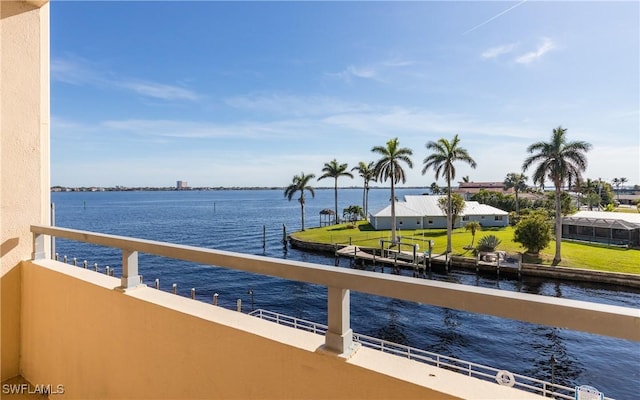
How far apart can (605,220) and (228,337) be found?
38.8 metres

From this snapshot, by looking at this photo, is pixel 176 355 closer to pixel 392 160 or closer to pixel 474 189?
pixel 392 160

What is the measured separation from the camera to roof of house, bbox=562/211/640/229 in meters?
28.0

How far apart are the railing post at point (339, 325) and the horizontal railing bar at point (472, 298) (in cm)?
5

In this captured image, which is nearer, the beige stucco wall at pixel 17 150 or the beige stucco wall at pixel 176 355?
the beige stucco wall at pixel 176 355

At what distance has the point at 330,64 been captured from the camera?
19375 millimetres

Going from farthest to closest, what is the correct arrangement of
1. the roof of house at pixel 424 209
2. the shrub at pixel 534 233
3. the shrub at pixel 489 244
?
the roof of house at pixel 424 209, the shrub at pixel 489 244, the shrub at pixel 534 233

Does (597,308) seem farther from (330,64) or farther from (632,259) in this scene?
(632,259)

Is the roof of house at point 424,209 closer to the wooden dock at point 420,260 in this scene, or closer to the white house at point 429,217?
the white house at point 429,217

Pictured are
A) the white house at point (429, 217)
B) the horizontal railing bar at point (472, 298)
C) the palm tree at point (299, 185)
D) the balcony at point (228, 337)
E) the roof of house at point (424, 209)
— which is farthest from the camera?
the palm tree at point (299, 185)

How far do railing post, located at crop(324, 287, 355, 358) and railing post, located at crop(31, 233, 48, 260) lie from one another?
3.13 metres

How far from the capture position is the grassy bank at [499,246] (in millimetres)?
22891

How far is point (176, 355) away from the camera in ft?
5.86

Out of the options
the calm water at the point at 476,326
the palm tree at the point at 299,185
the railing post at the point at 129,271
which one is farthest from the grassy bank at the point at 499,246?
the railing post at the point at 129,271

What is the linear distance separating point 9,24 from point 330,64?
1798 centimetres
